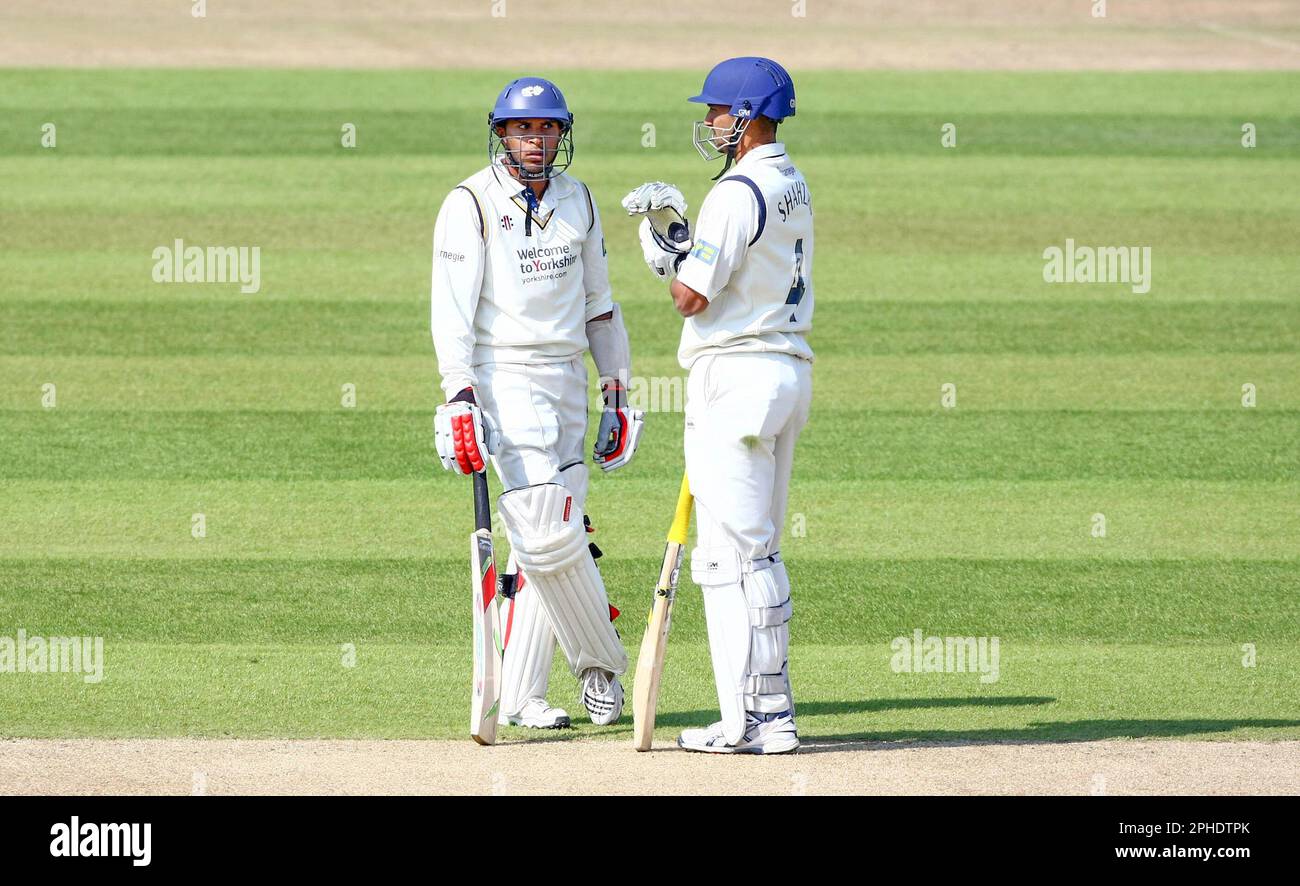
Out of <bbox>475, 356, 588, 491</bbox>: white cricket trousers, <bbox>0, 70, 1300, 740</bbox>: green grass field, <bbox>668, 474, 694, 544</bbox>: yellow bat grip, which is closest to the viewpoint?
<bbox>668, 474, 694, 544</bbox>: yellow bat grip

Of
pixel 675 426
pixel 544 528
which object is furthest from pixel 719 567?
pixel 675 426

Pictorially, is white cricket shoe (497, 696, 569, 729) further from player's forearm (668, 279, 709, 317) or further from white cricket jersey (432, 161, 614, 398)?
player's forearm (668, 279, 709, 317)

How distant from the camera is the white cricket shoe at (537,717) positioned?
6.87 meters

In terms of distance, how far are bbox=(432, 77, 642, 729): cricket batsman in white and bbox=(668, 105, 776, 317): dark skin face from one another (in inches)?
24.3

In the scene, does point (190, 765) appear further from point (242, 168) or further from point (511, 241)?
point (242, 168)

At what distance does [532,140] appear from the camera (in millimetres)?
6746

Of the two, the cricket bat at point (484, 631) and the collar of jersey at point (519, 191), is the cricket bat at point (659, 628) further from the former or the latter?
the collar of jersey at point (519, 191)

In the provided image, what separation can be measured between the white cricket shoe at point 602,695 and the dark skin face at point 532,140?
6.12 feet

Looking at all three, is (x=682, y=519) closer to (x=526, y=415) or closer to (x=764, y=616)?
(x=764, y=616)

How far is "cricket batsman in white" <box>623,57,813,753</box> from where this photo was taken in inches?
244

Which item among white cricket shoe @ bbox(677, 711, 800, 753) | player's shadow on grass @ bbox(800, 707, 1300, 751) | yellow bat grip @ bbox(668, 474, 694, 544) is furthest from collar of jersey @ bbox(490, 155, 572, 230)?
player's shadow on grass @ bbox(800, 707, 1300, 751)

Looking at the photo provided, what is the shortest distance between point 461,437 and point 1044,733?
231 centimetres

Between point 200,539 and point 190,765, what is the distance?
11.2 ft

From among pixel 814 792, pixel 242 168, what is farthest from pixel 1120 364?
pixel 242 168
